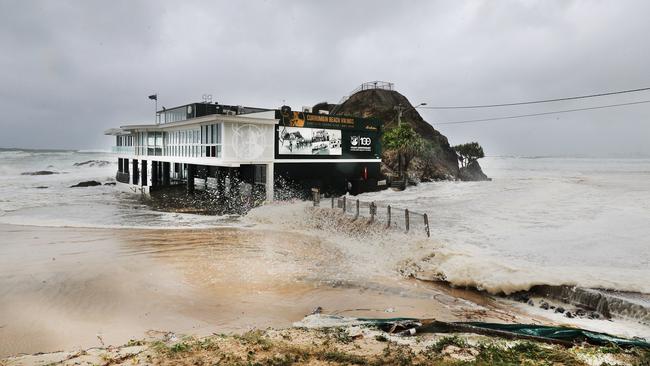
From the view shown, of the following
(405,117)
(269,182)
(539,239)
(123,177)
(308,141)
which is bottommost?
(539,239)

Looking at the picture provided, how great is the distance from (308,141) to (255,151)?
18.0 ft

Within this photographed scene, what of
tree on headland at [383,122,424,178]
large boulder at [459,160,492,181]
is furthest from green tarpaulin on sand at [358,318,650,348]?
large boulder at [459,160,492,181]

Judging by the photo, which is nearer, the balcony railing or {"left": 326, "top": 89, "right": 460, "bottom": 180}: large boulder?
the balcony railing

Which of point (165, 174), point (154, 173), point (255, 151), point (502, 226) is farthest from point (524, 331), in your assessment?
point (154, 173)

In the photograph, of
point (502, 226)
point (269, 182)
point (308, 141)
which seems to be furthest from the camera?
point (308, 141)

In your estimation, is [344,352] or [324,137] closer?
[344,352]

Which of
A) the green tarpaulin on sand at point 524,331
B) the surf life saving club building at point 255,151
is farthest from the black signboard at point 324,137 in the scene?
the green tarpaulin on sand at point 524,331

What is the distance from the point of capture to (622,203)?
30.2 meters

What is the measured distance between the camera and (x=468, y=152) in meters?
69.4

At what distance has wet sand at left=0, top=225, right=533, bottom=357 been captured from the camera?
8.11 m

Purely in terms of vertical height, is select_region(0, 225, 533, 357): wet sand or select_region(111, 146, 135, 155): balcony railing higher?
select_region(111, 146, 135, 155): balcony railing

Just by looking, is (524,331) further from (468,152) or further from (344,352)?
(468,152)

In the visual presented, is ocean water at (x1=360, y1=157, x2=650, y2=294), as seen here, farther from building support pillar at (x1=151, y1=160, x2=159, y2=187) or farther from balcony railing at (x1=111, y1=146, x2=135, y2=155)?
balcony railing at (x1=111, y1=146, x2=135, y2=155)

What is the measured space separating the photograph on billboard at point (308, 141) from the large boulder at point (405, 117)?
26810 millimetres
